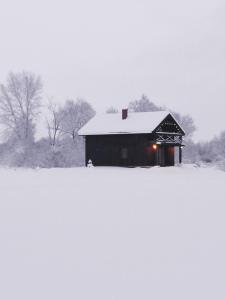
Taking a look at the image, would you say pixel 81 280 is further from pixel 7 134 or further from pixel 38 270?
pixel 7 134

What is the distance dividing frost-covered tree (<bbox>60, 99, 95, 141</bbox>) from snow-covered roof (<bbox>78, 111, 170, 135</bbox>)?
1220 centimetres

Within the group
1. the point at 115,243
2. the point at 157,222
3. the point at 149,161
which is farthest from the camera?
the point at 149,161

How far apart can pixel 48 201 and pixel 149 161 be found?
87.3ft

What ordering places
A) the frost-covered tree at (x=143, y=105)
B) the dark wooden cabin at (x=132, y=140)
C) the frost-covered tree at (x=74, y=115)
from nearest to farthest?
the dark wooden cabin at (x=132, y=140), the frost-covered tree at (x=74, y=115), the frost-covered tree at (x=143, y=105)

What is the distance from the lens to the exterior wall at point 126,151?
38.8 m

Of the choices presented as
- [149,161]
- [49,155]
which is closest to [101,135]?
[149,161]

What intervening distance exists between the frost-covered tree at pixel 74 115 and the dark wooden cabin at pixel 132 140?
12.8 metres

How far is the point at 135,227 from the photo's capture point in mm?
8594

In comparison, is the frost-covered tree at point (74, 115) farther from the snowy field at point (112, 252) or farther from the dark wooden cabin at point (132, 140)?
the snowy field at point (112, 252)

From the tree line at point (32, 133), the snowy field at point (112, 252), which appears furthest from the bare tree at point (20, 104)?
the snowy field at point (112, 252)

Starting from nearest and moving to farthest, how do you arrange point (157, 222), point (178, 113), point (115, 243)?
1. point (115, 243)
2. point (157, 222)
3. point (178, 113)

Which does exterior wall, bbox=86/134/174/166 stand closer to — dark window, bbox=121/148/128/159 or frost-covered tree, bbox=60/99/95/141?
dark window, bbox=121/148/128/159

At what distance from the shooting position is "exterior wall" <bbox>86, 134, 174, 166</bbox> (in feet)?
127

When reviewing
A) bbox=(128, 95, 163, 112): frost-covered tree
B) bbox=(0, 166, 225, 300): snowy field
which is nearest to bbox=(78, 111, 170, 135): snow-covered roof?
bbox=(128, 95, 163, 112): frost-covered tree
